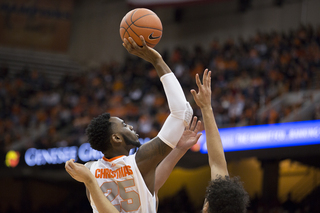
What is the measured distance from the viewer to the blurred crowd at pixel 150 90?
32.3ft

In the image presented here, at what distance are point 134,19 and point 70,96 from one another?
39.2 ft

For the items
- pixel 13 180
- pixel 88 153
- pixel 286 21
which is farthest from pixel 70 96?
pixel 286 21

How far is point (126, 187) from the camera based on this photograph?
234cm

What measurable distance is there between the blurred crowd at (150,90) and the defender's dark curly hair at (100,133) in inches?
236

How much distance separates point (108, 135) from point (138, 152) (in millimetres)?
216

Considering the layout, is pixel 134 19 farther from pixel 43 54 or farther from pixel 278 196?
pixel 43 54

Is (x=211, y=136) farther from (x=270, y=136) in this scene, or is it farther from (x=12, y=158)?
(x=12, y=158)

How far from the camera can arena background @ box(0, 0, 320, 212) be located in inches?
406

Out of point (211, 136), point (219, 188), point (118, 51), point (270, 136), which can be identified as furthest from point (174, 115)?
point (118, 51)

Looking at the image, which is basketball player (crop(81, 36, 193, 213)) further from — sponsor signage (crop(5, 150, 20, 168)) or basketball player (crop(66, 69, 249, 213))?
sponsor signage (crop(5, 150, 20, 168))

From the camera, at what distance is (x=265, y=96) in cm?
949

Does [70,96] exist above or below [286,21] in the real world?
below

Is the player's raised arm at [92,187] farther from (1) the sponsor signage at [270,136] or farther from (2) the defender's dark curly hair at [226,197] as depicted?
(1) the sponsor signage at [270,136]

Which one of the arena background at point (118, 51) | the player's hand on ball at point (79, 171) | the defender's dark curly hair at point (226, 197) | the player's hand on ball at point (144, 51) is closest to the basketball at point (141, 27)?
the player's hand on ball at point (144, 51)
